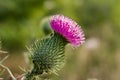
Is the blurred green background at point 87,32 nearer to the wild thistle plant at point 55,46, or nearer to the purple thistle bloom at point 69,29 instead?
the wild thistle plant at point 55,46

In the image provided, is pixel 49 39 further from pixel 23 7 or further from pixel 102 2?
pixel 102 2

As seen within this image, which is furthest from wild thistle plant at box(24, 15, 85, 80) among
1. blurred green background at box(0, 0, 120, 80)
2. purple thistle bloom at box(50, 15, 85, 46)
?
blurred green background at box(0, 0, 120, 80)

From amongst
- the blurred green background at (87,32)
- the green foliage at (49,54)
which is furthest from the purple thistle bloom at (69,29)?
the blurred green background at (87,32)

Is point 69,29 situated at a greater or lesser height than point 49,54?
greater

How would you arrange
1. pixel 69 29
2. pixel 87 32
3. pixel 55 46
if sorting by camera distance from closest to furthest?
pixel 69 29
pixel 55 46
pixel 87 32

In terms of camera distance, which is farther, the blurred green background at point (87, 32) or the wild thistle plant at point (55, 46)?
the blurred green background at point (87, 32)

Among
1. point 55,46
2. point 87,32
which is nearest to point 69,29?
point 55,46

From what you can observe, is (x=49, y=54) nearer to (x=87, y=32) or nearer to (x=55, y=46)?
(x=55, y=46)
